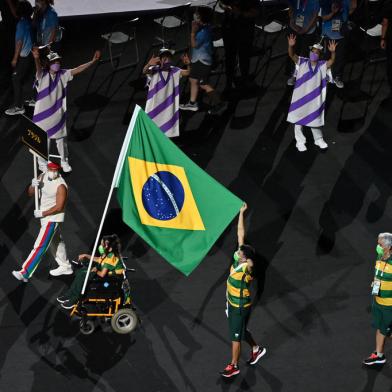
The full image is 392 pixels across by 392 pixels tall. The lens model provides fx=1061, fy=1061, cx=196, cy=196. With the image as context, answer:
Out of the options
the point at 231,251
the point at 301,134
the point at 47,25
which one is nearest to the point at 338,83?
the point at 301,134

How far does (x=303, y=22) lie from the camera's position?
744 inches

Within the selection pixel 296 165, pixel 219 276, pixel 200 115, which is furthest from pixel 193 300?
pixel 200 115

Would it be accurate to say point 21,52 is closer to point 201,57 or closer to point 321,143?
point 201,57

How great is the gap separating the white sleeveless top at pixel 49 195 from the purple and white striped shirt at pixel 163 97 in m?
2.97

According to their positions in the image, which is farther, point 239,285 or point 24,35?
point 24,35

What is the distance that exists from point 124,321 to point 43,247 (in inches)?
70.3

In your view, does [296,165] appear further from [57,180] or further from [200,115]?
[57,180]

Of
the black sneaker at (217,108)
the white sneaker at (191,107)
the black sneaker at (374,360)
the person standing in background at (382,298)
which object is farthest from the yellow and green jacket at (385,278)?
the white sneaker at (191,107)

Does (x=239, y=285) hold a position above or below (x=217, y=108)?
above

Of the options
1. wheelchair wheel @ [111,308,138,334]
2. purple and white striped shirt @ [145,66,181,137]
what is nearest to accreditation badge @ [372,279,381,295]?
wheelchair wheel @ [111,308,138,334]

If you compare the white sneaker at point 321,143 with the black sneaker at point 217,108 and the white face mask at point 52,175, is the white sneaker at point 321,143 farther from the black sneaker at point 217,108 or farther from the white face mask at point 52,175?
the white face mask at point 52,175

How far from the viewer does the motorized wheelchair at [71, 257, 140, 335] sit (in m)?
13.4

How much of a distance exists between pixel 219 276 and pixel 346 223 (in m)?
2.30

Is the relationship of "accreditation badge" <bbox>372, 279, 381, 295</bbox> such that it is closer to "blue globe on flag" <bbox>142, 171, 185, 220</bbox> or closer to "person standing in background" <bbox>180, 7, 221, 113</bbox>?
"blue globe on flag" <bbox>142, 171, 185, 220</bbox>
